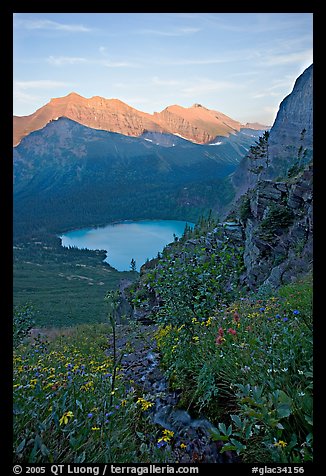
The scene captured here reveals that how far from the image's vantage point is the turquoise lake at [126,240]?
7094 cm

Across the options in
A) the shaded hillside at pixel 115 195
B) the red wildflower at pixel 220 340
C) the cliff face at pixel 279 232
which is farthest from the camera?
the shaded hillside at pixel 115 195

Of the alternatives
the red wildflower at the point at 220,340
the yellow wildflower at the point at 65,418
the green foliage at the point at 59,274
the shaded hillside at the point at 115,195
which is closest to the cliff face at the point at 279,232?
the red wildflower at the point at 220,340

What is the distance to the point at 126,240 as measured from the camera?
92938 millimetres

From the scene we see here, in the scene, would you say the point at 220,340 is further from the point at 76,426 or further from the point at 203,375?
the point at 76,426

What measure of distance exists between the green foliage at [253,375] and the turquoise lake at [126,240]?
50.1 meters

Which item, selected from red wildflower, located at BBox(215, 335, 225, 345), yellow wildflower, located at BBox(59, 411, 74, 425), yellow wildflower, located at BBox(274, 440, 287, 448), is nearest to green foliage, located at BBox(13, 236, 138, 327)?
red wildflower, located at BBox(215, 335, 225, 345)

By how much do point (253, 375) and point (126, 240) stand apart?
91.0 m

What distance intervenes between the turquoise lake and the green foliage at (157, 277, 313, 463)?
50063mm

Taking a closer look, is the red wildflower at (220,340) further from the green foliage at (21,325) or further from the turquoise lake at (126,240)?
the turquoise lake at (126,240)

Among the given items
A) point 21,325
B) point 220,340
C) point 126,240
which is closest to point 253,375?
point 220,340

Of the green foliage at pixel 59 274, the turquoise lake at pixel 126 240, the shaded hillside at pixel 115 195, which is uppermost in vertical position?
the shaded hillside at pixel 115 195
